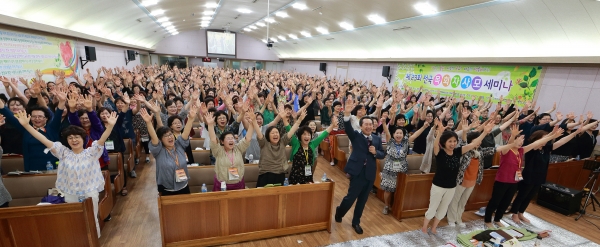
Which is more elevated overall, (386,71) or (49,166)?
(386,71)

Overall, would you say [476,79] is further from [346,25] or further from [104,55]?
[104,55]

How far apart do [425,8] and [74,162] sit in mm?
9832

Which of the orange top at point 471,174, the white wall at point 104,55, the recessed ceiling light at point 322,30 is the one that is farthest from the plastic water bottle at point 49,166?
the recessed ceiling light at point 322,30

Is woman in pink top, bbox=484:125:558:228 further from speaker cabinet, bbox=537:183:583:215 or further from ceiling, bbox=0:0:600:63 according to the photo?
ceiling, bbox=0:0:600:63

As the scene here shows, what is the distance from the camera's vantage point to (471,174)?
3904 millimetres

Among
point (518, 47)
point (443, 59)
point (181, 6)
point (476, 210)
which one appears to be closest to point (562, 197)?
point (476, 210)

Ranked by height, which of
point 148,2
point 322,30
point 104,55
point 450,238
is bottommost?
point 450,238

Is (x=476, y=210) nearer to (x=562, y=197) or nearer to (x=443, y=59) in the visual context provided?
(x=562, y=197)

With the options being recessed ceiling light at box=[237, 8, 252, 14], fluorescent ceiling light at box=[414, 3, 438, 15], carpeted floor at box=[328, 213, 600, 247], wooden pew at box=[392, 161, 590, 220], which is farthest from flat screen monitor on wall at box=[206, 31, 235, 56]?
carpeted floor at box=[328, 213, 600, 247]

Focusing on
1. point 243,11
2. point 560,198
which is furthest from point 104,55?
point 560,198

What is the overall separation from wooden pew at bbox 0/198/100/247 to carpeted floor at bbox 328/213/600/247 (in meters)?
3.05

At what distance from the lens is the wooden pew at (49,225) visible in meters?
2.71

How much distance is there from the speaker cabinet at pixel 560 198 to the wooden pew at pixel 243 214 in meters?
4.62

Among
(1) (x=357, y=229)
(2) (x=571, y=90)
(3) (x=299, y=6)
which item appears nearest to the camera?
(1) (x=357, y=229)
